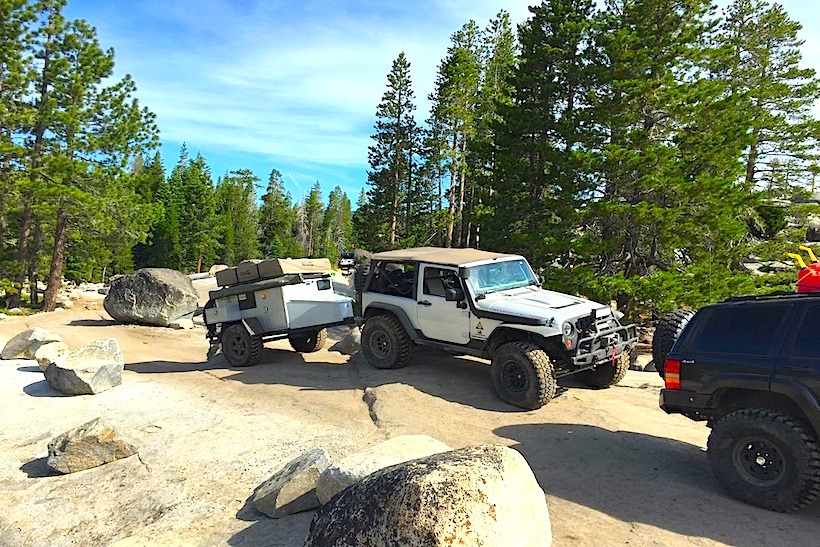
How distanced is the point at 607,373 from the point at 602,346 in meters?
1.06

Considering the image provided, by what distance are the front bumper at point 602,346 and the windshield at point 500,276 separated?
1.78 metres

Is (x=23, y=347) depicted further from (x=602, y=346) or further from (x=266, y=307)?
(x=602, y=346)

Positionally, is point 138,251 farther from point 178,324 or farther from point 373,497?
point 373,497

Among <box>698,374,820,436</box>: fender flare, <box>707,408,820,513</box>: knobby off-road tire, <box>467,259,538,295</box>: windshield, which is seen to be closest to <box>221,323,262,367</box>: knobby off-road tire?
<box>467,259,538,295</box>: windshield

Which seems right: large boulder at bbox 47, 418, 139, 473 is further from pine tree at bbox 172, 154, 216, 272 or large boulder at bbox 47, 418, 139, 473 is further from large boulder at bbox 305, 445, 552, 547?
pine tree at bbox 172, 154, 216, 272

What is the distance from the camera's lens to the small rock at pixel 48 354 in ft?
39.5

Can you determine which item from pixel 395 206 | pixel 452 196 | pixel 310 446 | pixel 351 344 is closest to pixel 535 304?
pixel 310 446

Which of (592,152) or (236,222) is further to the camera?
(236,222)

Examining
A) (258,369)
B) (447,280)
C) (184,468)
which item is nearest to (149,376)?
(258,369)

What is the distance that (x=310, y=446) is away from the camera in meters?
7.33

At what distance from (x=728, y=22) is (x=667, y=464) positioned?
2972 centimetres

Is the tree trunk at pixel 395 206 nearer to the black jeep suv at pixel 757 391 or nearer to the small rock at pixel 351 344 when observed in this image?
the small rock at pixel 351 344

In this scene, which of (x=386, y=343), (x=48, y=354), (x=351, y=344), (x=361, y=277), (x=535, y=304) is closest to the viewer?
(x=535, y=304)

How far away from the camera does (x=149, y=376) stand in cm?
1203
